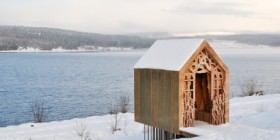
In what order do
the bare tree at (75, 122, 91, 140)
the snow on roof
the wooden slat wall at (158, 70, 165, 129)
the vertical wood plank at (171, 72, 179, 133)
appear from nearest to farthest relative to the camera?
the vertical wood plank at (171, 72, 179, 133) → the snow on roof → the wooden slat wall at (158, 70, 165, 129) → the bare tree at (75, 122, 91, 140)

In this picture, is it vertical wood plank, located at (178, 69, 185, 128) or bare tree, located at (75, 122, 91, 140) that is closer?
vertical wood plank, located at (178, 69, 185, 128)

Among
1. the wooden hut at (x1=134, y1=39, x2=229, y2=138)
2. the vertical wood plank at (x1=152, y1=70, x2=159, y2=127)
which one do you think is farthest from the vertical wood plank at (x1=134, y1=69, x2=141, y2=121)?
the vertical wood plank at (x1=152, y1=70, x2=159, y2=127)

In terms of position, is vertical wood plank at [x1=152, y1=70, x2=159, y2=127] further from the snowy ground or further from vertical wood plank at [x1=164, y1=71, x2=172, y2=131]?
the snowy ground

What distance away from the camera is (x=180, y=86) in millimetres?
16203

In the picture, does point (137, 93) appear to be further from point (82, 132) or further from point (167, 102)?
point (82, 132)

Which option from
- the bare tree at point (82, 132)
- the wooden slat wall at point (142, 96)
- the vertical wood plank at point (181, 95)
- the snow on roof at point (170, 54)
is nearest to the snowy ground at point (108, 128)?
the bare tree at point (82, 132)

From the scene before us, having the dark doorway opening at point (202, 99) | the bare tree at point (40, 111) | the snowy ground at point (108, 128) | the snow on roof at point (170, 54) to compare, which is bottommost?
the bare tree at point (40, 111)

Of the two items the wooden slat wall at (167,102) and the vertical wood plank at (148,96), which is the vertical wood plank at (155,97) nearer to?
the vertical wood plank at (148,96)

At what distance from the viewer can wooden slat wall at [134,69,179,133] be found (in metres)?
16.5

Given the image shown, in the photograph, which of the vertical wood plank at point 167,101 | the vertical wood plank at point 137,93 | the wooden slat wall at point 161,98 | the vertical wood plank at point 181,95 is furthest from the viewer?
the vertical wood plank at point 137,93

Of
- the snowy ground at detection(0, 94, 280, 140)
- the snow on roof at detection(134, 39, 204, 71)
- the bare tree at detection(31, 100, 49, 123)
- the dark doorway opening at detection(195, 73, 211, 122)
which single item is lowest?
the bare tree at detection(31, 100, 49, 123)

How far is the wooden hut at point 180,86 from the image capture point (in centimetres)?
1647

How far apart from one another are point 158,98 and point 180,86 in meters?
1.69

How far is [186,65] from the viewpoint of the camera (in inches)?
640
